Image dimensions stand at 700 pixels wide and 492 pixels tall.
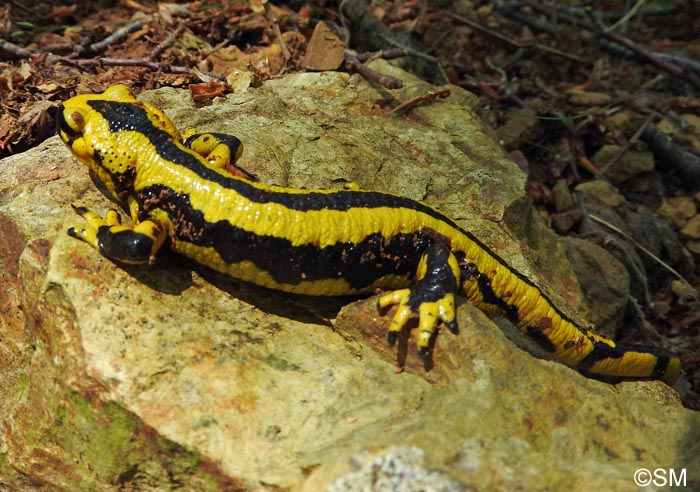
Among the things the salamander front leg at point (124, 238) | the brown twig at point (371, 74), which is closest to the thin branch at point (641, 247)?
the brown twig at point (371, 74)

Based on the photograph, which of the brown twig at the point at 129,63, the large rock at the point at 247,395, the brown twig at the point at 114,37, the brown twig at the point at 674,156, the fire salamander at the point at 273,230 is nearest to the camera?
the large rock at the point at 247,395

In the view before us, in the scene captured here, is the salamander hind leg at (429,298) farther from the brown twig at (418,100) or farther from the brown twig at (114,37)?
the brown twig at (114,37)

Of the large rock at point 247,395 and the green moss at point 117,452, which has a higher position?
the large rock at point 247,395

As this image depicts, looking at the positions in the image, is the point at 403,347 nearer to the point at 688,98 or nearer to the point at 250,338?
the point at 250,338

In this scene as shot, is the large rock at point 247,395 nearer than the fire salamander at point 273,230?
Yes

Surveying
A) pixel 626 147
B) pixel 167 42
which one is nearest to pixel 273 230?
→ pixel 167 42

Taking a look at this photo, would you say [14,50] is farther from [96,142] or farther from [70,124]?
[96,142]

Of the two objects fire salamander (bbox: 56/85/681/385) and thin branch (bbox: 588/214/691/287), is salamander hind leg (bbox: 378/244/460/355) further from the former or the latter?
thin branch (bbox: 588/214/691/287)

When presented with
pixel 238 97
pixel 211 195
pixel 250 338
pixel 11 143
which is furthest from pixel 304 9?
pixel 250 338
